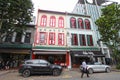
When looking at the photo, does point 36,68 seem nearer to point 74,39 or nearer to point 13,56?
point 13,56

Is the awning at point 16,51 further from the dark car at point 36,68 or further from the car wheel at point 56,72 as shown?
the car wheel at point 56,72

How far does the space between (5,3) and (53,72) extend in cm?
971

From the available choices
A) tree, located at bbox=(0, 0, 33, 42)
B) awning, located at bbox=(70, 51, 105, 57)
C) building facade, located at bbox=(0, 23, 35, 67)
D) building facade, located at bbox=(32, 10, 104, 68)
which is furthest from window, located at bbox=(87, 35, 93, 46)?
tree, located at bbox=(0, 0, 33, 42)

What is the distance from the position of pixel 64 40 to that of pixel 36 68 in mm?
8852

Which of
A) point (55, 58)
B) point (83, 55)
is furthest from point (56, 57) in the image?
point (83, 55)

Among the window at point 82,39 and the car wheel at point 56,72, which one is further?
the window at point 82,39

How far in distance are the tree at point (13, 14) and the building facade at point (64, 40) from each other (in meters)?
3.50

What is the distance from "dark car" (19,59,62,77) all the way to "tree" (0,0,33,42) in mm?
6172

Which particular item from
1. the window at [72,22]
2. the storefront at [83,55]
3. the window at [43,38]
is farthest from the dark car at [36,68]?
the window at [72,22]

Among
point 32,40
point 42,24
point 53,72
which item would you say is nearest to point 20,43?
point 32,40

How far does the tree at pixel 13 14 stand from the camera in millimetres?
15500

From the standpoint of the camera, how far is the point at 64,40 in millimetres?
20719

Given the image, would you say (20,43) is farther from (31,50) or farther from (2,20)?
(2,20)

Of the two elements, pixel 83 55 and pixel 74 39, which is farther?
pixel 74 39
